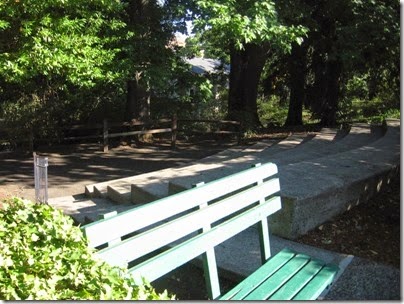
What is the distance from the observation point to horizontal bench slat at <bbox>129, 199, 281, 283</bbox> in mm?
2408

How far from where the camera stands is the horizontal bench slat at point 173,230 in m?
2.28

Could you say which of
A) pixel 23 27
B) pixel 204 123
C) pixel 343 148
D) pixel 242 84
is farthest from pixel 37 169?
pixel 242 84

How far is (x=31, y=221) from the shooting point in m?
2.13

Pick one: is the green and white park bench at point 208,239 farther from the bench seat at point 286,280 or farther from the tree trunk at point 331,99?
the tree trunk at point 331,99

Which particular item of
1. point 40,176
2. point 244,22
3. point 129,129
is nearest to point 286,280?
point 40,176

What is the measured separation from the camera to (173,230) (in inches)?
104

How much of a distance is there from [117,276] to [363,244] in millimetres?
3084

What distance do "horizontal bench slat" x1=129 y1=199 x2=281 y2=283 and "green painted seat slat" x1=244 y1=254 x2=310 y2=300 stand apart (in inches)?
14.3

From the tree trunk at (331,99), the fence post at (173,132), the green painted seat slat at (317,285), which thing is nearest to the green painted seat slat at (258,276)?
the green painted seat slat at (317,285)

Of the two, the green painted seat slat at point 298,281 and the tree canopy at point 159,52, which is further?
the tree canopy at point 159,52

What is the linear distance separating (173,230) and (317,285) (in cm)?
104

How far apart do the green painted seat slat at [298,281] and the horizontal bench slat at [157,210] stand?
2.27ft

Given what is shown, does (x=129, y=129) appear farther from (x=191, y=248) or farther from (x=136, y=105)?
(x=191, y=248)

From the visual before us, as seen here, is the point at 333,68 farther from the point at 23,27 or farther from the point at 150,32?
the point at 23,27
